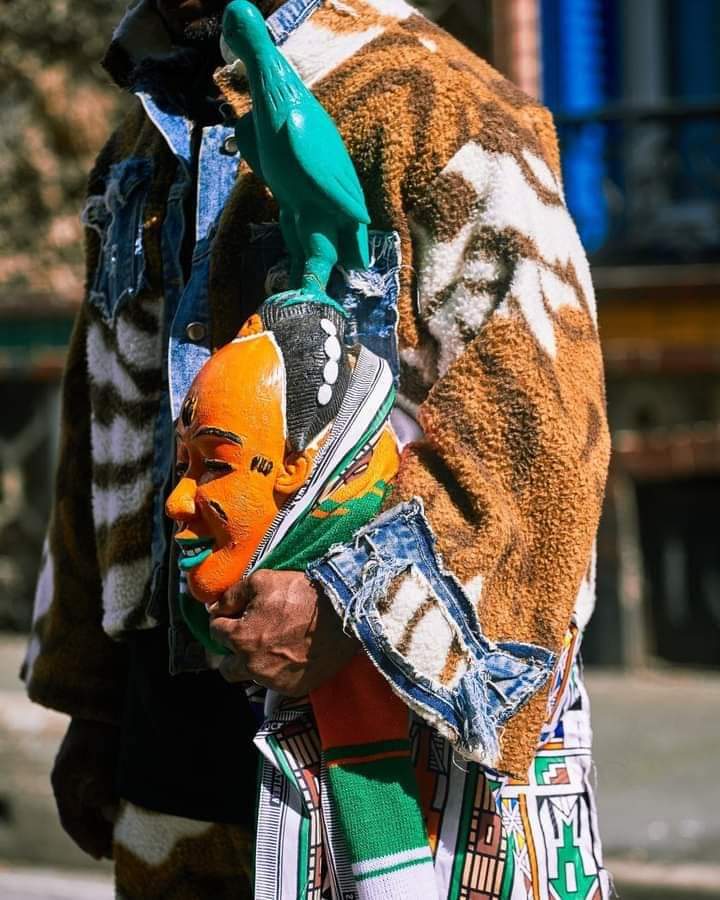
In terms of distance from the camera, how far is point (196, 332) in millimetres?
1843

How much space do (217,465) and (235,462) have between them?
2 centimetres

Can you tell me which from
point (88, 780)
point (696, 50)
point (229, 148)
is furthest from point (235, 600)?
point (696, 50)

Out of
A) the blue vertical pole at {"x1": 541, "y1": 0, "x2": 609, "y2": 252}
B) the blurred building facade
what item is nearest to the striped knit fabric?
the blurred building facade

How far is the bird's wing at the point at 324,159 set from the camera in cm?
161

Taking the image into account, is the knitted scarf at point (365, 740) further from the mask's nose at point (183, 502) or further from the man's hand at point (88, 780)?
the man's hand at point (88, 780)

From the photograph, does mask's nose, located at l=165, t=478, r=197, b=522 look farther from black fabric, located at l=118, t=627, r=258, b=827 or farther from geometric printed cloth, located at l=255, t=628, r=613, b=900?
black fabric, located at l=118, t=627, r=258, b=827

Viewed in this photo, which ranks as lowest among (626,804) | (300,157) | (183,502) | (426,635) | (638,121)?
(626,804)

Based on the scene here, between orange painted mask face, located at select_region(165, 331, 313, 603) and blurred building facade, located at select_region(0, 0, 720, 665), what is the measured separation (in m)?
4.94

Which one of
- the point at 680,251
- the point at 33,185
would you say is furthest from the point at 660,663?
the point at 33,185

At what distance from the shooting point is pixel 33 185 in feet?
25.0

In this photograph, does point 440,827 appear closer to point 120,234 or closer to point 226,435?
point 226,435

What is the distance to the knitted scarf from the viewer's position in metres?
1.58

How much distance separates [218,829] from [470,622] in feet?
1.78

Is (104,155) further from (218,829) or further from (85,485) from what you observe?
(218,829)
